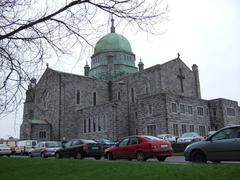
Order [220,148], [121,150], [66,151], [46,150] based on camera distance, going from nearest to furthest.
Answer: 1. [220,148]
2. [121,150]
3. [66,151]
4. [46,150]

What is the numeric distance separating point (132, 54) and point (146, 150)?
53.1m

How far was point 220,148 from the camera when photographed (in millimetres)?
12211

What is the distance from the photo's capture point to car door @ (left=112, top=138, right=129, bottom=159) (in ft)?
58.5

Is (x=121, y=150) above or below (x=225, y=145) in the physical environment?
below

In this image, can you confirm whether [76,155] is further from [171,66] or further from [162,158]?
[171,66]

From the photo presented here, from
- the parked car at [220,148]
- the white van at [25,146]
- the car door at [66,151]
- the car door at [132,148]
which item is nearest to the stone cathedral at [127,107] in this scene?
the white van at [25,146]

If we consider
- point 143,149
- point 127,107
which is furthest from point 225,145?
point 127,107

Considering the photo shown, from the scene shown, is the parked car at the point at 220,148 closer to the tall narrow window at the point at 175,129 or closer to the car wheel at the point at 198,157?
the car wheel at the point at 198,157

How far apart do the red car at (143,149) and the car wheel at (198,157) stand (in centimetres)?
305

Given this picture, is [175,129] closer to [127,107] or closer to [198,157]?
[127,107]

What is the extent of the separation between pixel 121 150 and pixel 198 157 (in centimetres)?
570

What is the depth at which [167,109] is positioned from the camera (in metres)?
41.9

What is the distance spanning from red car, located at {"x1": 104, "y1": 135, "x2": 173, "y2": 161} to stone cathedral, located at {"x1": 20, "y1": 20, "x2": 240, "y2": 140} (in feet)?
76.4

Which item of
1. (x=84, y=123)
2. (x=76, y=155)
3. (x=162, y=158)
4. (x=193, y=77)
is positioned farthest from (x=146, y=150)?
(x=193, y=77)
